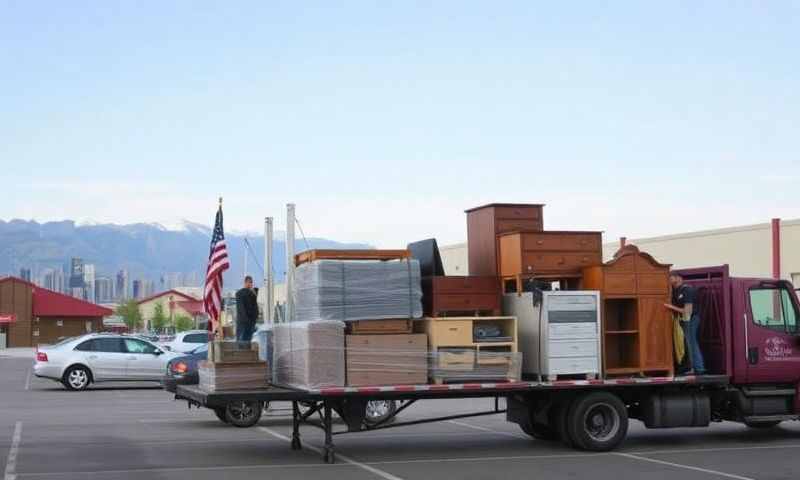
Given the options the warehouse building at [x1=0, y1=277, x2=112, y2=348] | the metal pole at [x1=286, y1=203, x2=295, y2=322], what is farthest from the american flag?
the warehouse building at [x1=0, y1=277, x2=112, y2=348]

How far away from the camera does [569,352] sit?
1471 cm

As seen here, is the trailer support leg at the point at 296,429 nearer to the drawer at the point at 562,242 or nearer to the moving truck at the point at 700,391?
the moving truck at the point at 700,391

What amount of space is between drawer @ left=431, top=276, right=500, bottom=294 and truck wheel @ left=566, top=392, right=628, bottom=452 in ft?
6.40

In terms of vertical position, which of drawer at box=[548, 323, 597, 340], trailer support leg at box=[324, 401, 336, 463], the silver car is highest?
drawer at box=[548, 323, 597, 340]

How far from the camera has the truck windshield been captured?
1622 centimetres

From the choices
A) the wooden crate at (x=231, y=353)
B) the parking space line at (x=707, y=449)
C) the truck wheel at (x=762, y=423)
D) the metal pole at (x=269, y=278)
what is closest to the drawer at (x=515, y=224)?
the parking space line at (x=707, y=449)

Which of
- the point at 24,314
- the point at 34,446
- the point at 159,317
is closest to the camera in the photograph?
the point at 34,446

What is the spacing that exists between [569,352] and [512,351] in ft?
2.56

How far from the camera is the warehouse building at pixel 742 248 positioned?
3650 cm

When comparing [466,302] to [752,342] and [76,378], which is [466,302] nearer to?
[752,342]

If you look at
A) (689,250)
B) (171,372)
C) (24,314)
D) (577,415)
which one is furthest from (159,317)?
(577,415)

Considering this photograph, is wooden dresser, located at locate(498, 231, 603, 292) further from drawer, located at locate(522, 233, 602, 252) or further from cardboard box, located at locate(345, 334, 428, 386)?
cardboard box, located at locate(345, 334, 428, 386)

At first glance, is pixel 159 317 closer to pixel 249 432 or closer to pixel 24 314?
pixel 24 314

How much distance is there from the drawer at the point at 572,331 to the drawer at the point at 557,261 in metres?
0.79
